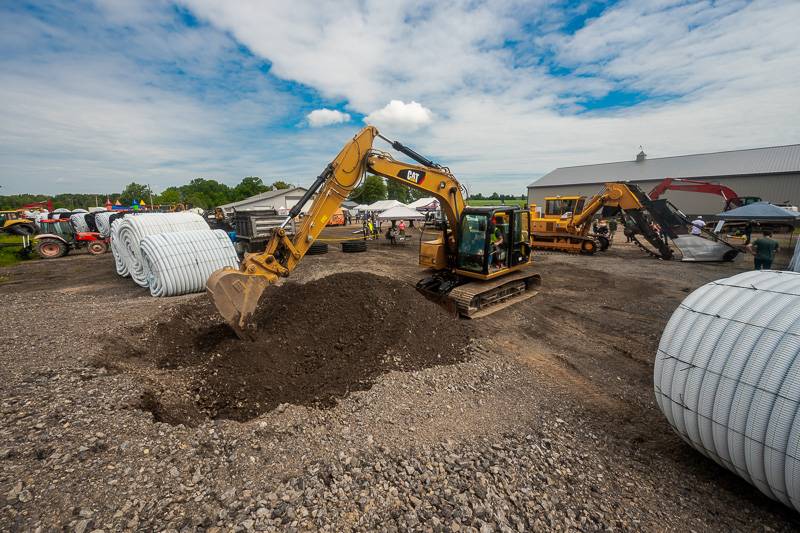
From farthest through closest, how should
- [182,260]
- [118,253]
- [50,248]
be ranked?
[50,248] → [118,253] → [182,260]

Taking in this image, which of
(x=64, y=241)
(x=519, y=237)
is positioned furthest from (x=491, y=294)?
(x=64, y=241)

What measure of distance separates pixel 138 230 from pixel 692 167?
54707 millimetres

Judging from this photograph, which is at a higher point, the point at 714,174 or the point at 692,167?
the point at 692,167

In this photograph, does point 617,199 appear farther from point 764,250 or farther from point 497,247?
point 497,247

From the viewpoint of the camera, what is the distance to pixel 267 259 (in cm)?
652

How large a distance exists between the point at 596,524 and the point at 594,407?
81.4 inches

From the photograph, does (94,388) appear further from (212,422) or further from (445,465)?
(445,465)

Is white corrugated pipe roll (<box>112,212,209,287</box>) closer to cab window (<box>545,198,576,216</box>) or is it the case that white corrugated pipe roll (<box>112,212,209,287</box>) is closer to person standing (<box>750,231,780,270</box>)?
cab window (<box>545,198,576,216</box>)

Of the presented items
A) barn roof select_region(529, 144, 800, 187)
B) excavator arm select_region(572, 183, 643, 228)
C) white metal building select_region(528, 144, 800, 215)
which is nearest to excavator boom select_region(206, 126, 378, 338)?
excavator arm select_region(572, 183, 643, 228)

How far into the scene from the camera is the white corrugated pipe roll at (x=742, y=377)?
262 centimetres

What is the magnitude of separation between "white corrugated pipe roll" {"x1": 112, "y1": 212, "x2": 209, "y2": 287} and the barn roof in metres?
50.1

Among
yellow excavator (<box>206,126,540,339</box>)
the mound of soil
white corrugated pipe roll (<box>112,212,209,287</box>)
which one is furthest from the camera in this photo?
white corrugated pipe roll (<box>112,212,209,287</box>)

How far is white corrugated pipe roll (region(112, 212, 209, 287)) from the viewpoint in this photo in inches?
447

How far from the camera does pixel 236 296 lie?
Result: 19.4ft
